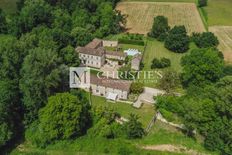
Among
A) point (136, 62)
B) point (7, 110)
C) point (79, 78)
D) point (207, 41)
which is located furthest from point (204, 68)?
point (7, 110)

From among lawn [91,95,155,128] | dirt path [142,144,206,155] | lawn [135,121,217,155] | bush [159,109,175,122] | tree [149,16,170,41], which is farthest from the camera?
tree [149,16,170,41]

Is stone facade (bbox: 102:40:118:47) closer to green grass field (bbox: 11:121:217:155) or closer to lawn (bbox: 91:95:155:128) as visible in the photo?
lawn (bbox: 91:95:155:128)

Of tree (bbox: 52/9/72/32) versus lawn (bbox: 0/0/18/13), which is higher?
lawn (bbox: 0/0/18/13)

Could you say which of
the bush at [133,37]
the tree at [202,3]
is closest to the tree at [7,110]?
the bush at [133,37]

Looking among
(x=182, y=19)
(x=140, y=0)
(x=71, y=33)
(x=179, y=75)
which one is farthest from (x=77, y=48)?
(x=140, y=0)

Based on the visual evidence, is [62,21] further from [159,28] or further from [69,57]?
[159,28]

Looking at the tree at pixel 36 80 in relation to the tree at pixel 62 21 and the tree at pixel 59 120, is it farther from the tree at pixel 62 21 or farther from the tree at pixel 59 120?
the tree at pixel 62 21

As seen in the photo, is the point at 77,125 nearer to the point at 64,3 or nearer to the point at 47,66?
the point at 47,66

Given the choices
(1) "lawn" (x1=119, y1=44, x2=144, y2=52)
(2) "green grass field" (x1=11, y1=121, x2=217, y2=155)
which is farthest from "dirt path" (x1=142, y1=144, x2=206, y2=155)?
(1) "lawn" (x1=119, y1=44, x2=144, y2=52)
